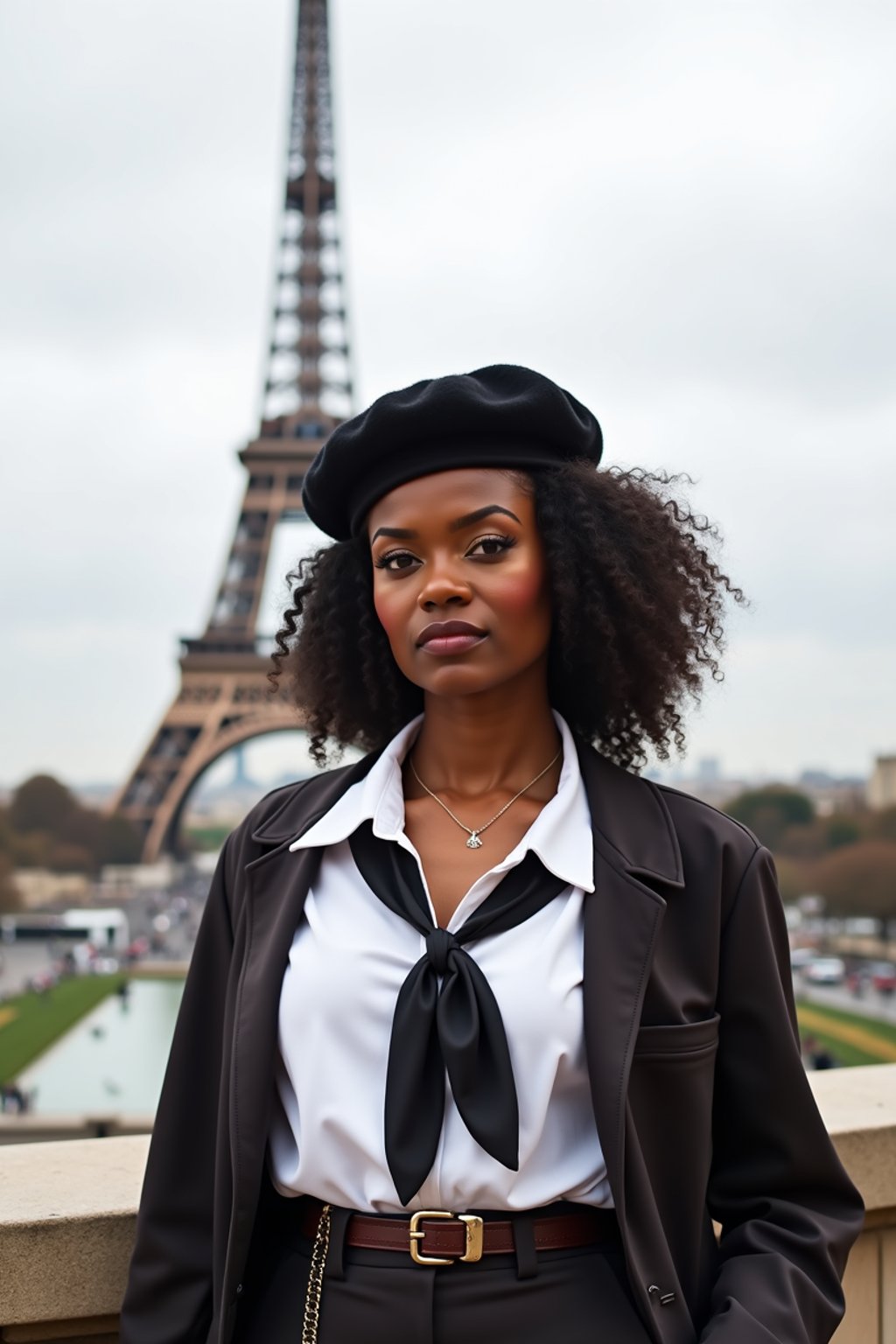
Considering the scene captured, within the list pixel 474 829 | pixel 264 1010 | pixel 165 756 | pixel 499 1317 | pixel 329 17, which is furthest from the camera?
pixel 329 17

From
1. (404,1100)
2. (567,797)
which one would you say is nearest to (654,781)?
(567,797)


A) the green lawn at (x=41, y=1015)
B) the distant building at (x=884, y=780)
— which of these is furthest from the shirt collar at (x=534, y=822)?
the distant building at (x=884, y=780)

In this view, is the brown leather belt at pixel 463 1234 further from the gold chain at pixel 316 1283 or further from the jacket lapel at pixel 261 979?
the jacket lapel at pixel 261 979

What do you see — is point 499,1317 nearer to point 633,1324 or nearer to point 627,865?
point 633,1324

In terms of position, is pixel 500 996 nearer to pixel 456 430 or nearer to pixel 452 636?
pixel 452 636

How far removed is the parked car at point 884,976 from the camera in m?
30.6

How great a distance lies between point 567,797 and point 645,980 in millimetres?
296

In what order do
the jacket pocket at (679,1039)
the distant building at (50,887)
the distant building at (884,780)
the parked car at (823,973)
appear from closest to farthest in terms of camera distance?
the jacket pocket at (679,1039) → the parked car at (823,973) → the distant building at (50,887) → the distant building at (884,780)

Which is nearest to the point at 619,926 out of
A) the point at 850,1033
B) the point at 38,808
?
the point at 850,1033

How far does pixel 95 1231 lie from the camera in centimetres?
211

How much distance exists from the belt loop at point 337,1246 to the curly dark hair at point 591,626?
0.82m

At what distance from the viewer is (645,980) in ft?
6.00

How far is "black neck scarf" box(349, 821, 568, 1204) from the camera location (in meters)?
1.74

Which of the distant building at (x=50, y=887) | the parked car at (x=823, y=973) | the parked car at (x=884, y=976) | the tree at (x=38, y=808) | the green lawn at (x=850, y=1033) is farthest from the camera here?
the tree at (x=38, y=808)
